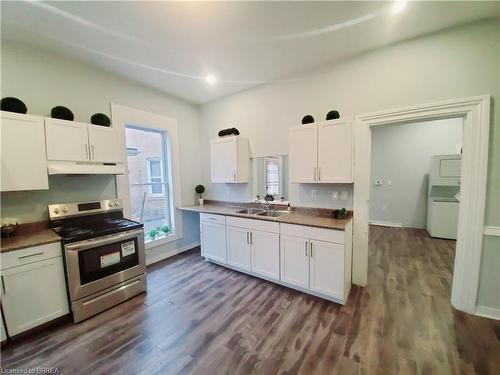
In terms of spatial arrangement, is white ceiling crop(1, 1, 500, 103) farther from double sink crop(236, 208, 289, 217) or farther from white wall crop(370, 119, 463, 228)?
white wall crop(370, 119, 463, 228)

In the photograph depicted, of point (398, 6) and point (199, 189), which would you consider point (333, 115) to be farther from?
point (199, 189)

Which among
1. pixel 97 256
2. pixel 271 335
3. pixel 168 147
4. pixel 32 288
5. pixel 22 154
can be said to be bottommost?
pixel 271 335

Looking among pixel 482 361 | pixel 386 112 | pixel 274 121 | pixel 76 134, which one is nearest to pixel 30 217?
pixel 76 134

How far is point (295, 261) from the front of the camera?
2.49 metres

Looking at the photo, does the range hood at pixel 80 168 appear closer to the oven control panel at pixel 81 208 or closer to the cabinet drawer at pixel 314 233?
the oven control panel at pixel 81 208

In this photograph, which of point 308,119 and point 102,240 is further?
point 308,119

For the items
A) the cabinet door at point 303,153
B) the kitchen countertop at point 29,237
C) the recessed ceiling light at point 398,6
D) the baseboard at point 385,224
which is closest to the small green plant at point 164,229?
the kitchen countertop at point 29,237

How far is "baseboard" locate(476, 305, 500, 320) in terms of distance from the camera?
1991mm

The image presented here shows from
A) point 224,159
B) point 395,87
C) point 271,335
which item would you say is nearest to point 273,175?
point 224,159

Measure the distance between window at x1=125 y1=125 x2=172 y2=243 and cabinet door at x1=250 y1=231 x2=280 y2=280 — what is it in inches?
72.3

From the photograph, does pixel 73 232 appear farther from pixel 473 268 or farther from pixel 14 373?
pixel 473 268

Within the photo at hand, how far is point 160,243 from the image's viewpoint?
3.52 m

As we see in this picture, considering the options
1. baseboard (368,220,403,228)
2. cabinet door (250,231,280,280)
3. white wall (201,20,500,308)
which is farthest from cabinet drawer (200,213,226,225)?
baseboard (368,220,403,228)

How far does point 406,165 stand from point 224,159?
4.68 m
